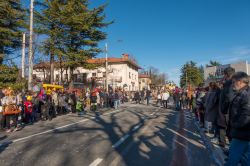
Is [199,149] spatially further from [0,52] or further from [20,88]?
[0,52]

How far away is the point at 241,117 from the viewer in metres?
4.04

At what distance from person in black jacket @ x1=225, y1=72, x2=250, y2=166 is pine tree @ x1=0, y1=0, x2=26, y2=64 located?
2317cm

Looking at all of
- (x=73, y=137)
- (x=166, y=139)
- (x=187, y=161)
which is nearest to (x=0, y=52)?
(x=73, y=137)

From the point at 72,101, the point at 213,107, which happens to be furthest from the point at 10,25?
the point at 213,107

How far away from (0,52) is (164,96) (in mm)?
15877

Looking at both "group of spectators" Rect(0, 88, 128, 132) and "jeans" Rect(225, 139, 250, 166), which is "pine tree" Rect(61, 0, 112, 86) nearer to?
"group of spectators" Rect(0, 88, 128, 132)

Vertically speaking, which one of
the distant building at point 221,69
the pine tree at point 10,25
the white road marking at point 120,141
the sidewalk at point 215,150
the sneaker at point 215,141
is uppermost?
the pine tree at point 10,25

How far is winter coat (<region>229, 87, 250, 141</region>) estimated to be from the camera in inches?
158

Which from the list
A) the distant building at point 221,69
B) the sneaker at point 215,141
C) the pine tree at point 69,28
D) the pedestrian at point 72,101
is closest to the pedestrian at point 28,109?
the pedestrian at point 72,101

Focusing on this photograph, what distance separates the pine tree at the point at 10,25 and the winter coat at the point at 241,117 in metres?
23.3

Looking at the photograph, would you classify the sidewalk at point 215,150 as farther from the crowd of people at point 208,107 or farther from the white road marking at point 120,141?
the white road marking at point 120,141

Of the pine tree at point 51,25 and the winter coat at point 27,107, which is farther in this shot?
the pine tree at point 51,25

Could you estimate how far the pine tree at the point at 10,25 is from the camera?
2394 cm

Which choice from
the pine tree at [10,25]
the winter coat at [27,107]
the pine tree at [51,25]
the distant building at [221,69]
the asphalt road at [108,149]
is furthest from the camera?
the distant building at [221,69]
